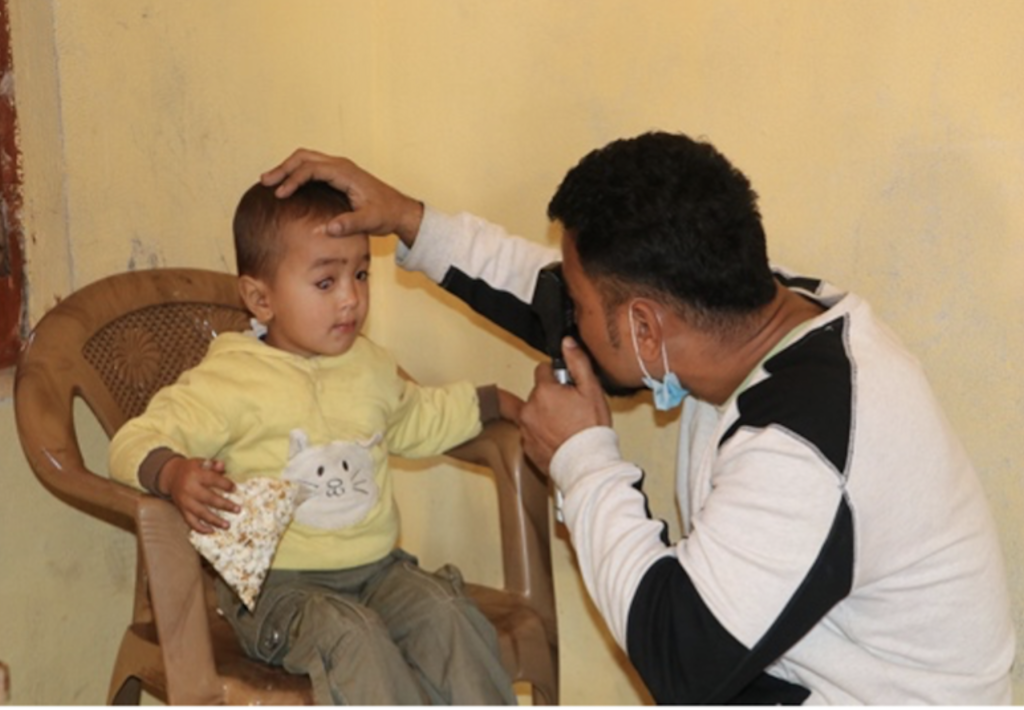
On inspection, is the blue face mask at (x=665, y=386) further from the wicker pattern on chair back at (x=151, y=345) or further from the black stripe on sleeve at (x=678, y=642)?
the wicker pattern on chair back at (x=151, y=345)

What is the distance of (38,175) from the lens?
2346 mm

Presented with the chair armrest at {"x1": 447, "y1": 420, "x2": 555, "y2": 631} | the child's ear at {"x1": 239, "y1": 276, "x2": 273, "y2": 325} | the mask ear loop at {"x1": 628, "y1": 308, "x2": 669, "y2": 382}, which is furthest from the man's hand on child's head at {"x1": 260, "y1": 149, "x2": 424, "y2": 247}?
the mask ear loop at {"x1": 628, "y1": 308, "x2": 669, "y2": 382}

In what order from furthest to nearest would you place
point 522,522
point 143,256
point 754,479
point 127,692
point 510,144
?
point 510,144 → point 143,256 → point 522,522 → point 127,692 → point 754,479

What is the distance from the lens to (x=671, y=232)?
178 centimetres

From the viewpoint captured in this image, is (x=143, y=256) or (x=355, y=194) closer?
(x=355, y=194)

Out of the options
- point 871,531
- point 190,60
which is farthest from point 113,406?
point 871,531

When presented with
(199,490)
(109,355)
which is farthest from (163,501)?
(109,355)

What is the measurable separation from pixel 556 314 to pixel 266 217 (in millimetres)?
451

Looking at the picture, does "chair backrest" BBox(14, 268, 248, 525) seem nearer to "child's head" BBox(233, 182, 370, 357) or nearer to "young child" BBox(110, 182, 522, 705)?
"young child" BBox(110, 182, 522, 705)

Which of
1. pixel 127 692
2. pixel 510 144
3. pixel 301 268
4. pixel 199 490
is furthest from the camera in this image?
pixel 510 144

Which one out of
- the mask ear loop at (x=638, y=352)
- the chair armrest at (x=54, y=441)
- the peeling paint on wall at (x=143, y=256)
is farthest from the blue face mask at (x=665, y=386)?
the peeling paint on wall at (x=143, y=256)

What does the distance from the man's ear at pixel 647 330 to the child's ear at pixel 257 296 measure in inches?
23.1

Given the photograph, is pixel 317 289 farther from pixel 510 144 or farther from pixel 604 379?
pixel 510 144

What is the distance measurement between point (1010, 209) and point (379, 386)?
3.25 feet
